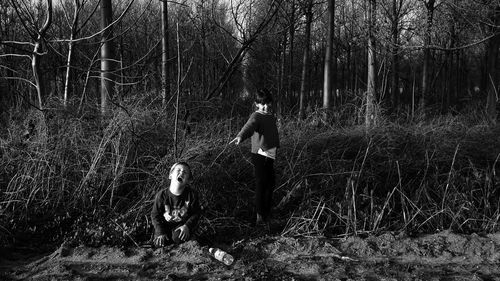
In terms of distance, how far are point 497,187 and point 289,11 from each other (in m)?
9.43

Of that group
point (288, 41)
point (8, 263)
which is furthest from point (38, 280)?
point (288, 41)

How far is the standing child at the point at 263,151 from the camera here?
4.52 m

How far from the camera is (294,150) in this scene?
17.8ft

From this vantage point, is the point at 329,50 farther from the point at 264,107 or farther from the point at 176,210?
the point at 176,210

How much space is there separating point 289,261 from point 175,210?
112 centimetres

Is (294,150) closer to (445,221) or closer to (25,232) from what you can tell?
(445,221)

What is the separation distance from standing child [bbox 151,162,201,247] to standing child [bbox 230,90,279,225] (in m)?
0.84

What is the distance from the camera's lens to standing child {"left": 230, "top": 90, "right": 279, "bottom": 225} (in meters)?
4.52

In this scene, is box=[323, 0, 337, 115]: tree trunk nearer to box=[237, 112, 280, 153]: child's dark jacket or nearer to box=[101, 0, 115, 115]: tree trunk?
box=[237, 112, 280, 153]: child's dark jacket

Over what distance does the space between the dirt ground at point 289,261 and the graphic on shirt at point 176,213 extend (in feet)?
0.79

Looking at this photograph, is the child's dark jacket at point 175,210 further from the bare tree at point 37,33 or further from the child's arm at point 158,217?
the bare tree at point 37,33

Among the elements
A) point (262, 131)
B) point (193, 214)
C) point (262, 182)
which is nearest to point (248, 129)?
point (262, 131)

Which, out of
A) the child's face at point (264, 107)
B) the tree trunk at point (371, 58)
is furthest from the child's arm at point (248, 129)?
the tree trunk at point (371, 58)

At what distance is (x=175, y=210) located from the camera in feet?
12.8
